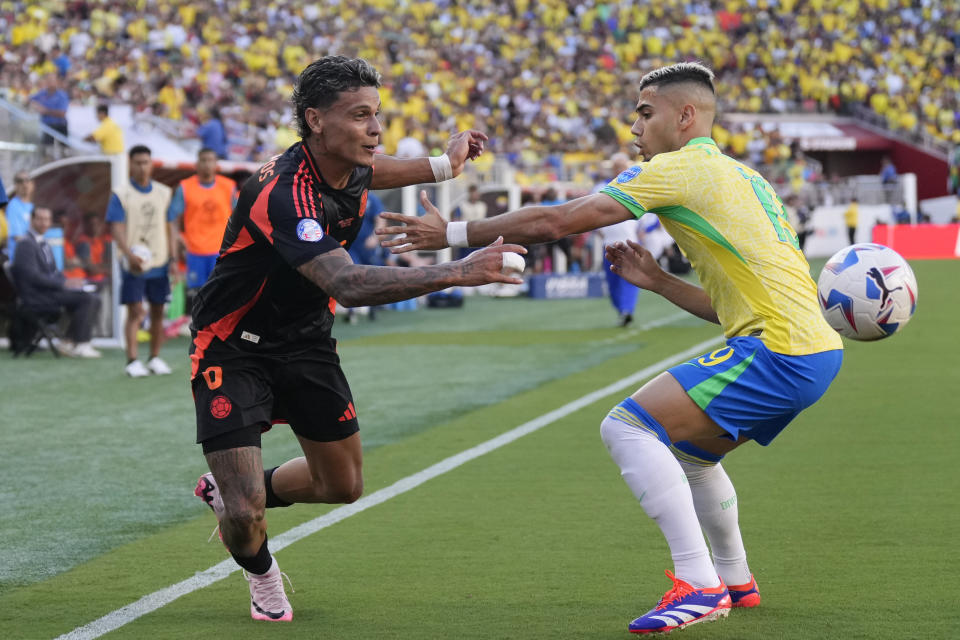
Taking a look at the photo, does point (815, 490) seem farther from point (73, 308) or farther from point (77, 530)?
point (73, 308)

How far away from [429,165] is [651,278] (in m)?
1.14

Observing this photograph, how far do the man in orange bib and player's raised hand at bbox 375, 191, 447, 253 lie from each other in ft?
34.5

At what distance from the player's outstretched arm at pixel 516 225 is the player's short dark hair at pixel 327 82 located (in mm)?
566

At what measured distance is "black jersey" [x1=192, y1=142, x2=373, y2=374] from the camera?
469 centimetres

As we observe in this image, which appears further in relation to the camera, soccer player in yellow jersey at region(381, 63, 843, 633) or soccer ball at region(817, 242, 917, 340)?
soccer ball at region(817, 242, 917, 340)

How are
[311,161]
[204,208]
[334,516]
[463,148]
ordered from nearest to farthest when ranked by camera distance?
[311,161] < [463,148] < [334,516] < [204,208]

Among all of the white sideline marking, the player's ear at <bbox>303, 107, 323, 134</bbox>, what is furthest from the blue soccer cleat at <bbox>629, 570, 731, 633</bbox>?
the player's ear at <bbox>303, 107, 323, 134</bbox>

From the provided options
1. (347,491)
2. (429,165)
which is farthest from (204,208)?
(347,491)

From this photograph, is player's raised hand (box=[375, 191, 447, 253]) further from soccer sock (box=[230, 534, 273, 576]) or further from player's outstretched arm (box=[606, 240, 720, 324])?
soccer sock (box=[230, 534, 273, 576])

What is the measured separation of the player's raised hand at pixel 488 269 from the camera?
409 cm

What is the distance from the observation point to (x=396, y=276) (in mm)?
4316

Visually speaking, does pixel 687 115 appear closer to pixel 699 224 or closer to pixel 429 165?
pixel 699 224

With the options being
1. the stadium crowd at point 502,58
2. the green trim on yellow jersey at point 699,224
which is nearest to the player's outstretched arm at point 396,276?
the green trim on yellow jersey at point 699,224

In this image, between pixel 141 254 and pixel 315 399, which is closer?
pixel 315 399
